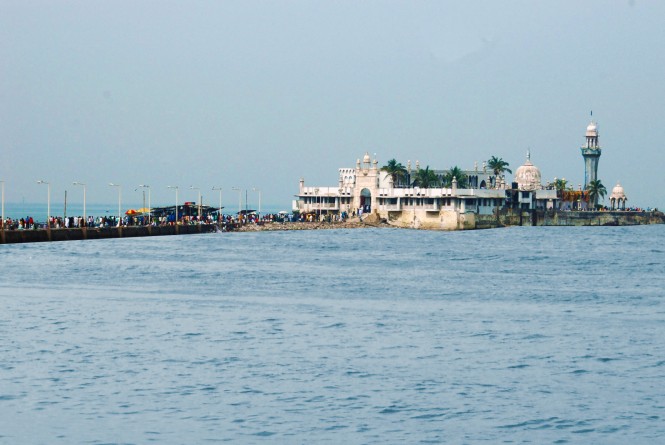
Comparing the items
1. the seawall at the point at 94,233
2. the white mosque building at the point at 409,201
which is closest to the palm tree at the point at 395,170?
the white mosque building at the point at 409,201

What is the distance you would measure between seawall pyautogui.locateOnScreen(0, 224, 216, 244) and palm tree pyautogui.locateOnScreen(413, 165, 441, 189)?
50.0 m

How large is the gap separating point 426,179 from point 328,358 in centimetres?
14997

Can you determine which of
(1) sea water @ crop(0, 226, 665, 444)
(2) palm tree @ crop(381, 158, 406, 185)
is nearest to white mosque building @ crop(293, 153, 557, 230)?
(2) palm tree @ crop(381, 158, 406, 185)

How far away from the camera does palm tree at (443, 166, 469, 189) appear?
18762 centimetres

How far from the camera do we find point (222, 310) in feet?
163

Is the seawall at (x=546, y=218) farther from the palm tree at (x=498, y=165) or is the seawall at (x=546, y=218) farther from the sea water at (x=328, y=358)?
the sea water at (x=328, y=358)

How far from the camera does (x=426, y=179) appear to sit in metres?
185

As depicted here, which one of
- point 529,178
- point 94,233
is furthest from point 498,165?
point 94,233

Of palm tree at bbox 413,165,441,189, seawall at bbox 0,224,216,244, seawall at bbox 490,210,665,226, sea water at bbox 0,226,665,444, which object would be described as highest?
palm tree at bbox 413,165,441,189

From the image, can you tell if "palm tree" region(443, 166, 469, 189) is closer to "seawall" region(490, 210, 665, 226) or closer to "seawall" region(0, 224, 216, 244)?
"seawall" region(490, 210, 665, 226)

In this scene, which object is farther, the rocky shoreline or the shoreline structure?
the rocky shoreline

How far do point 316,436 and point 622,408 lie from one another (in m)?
8.70

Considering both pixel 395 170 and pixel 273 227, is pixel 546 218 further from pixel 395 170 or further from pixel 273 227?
pixel 273 227

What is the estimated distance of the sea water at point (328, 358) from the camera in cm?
2734
